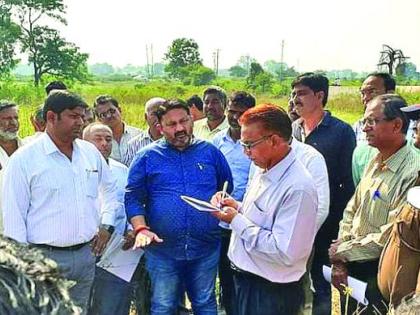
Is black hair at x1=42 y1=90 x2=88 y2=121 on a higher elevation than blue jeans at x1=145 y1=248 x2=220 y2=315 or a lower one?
higher

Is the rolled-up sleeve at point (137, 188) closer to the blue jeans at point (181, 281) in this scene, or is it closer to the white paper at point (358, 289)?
the blue jeans at point (181, 281)

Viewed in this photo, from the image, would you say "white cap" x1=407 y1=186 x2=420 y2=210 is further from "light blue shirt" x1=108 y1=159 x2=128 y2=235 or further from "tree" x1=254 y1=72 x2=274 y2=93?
"tree" x1=254 y1=72 x2=274 y2=93

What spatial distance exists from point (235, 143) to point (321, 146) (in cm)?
62

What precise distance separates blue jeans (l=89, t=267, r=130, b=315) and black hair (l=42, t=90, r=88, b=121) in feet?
3.76

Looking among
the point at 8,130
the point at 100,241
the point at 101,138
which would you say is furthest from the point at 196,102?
the point at 100,241

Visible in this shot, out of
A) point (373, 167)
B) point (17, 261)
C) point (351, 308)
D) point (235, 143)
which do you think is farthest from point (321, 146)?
point (17, 261)

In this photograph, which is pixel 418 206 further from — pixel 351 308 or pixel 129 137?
pixel 129 137

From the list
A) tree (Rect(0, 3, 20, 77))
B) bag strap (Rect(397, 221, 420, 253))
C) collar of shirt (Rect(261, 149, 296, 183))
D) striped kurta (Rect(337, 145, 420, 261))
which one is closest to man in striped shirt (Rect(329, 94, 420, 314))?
striped kurta (Rect(337, 145, 420, 261))

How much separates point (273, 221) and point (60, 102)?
1.41 metres

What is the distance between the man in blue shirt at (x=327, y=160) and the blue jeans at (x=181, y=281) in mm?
827

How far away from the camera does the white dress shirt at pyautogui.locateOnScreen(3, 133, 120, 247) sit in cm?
336

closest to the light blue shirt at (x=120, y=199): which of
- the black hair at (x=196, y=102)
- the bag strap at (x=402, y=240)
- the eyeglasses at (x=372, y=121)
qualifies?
the eyeglasses at (x=372, y=121)

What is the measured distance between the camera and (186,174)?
12.3 ft

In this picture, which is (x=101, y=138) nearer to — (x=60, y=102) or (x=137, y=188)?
(x=137, y=188)
